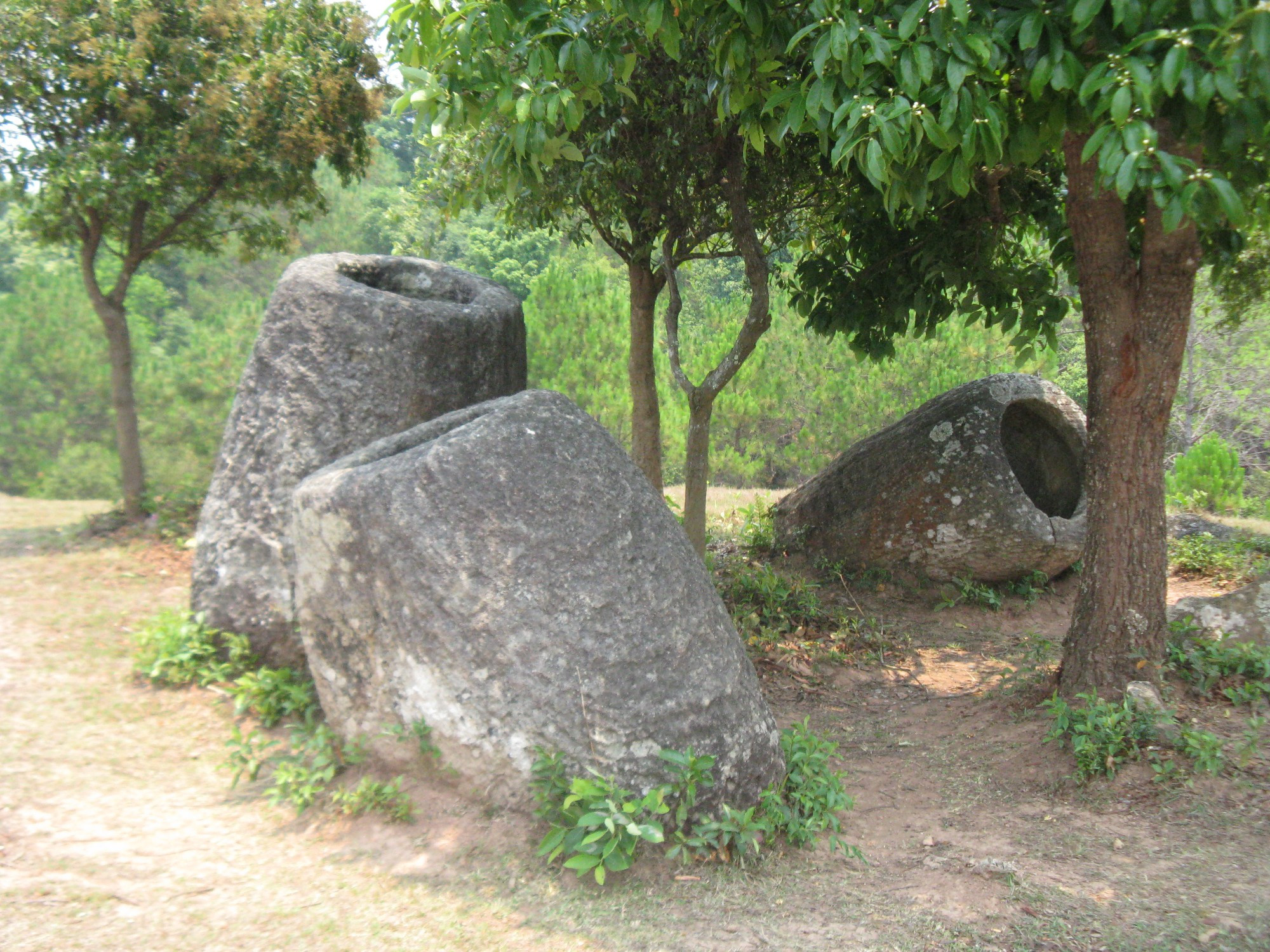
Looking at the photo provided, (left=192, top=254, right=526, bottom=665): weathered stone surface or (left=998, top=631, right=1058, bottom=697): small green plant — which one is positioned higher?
(left=192, top=254, right=526, bottom=665): weathered stone surface

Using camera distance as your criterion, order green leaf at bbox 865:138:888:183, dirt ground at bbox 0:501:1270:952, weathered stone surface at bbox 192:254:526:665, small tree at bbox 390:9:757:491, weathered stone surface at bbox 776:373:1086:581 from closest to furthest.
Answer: dirt ground at bbox 0:501:1270:952 < green leaf at bbox 865:138:888:183 < small tree at bbox 390:9:757:491 < weathered stone surface at bbox 192:254:526:665 < weathered stone surface at bbox 776:373:1086:581

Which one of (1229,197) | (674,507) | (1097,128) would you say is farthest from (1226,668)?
(674,507)

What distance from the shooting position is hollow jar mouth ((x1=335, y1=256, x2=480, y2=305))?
497cm

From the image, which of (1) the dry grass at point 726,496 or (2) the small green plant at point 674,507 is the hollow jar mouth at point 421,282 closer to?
(2) the small green plant at point 674,507

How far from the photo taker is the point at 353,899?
2.82 meters

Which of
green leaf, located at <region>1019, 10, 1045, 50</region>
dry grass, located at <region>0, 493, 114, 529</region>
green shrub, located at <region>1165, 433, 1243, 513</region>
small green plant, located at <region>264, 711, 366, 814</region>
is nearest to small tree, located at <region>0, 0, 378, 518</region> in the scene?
dry grass, located at <region>0, 493, 114, 529</region>

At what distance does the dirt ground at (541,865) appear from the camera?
268 cm

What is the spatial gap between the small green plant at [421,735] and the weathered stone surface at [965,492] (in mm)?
4541

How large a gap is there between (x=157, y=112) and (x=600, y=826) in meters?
6.84

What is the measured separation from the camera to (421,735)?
325 cm

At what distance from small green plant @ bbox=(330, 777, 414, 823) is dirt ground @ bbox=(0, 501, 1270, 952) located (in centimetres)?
4

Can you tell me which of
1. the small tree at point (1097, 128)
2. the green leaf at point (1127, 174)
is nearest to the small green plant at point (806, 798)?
the small tree at point (1097, 128)

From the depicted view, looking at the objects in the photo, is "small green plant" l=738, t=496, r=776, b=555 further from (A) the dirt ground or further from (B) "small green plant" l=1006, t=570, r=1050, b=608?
(A) the dirt ground

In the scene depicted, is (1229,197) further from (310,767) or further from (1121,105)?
(310,767)
